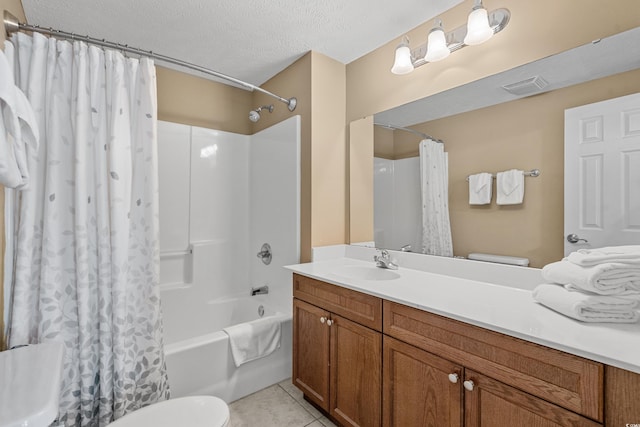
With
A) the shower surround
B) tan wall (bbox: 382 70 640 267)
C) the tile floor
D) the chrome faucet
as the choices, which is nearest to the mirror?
tan wall (bbox: 382 70 640 267)

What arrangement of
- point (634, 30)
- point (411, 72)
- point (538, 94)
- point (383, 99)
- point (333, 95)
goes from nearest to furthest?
point (634, 30) → point (538, 94) → point (411, 72) → point (383, 99) → point (333, 95)

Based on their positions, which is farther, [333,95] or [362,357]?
[333,95]

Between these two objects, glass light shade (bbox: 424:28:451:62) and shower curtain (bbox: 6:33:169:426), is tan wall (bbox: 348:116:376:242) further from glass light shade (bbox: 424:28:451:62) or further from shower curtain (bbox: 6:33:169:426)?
shower curtain (bbox: 6:33:169:426)

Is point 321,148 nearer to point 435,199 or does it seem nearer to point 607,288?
point 435,199

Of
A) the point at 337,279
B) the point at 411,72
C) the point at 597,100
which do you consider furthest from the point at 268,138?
the point at 597,100

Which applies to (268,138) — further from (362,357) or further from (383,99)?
(362,357)

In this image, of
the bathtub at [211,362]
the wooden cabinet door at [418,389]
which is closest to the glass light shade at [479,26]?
the wooden cabinet door at [418,389]

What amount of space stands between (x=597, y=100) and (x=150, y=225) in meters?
2.19

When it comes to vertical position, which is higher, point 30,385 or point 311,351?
point 30,385

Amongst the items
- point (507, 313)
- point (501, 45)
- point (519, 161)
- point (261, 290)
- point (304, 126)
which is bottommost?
point (261, 290)

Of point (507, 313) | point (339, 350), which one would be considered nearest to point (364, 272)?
point (339, 350)

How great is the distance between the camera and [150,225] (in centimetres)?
157

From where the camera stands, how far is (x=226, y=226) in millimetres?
2727

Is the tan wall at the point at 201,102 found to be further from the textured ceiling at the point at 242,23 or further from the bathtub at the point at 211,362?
the bathtub at the point at 211,362
